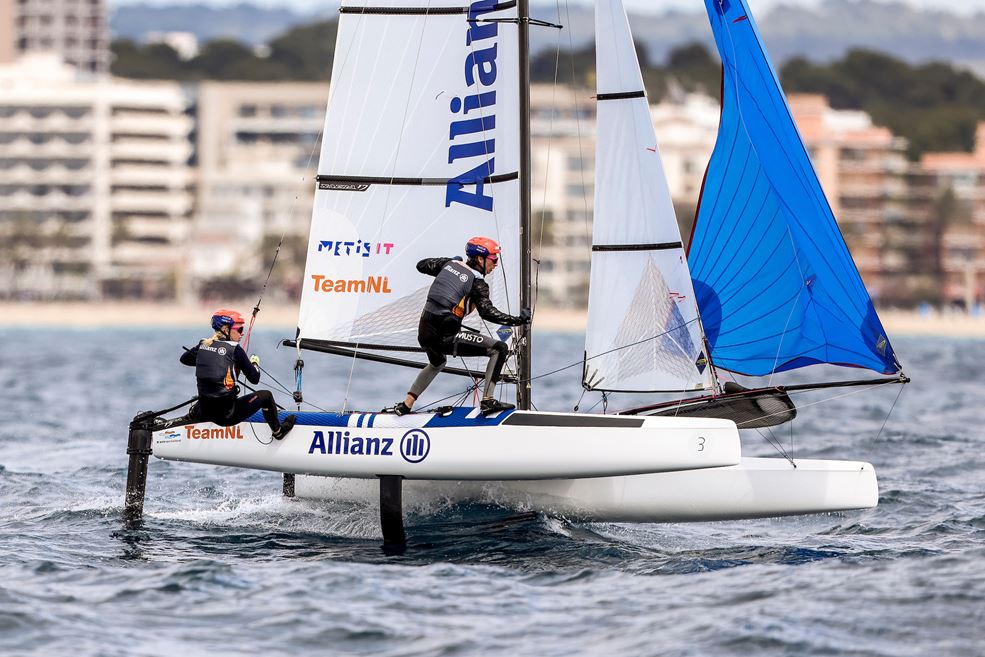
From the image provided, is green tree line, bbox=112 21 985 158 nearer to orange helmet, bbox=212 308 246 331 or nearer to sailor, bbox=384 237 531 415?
sailor, bbox=384 237 531 415

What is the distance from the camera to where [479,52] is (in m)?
13.1

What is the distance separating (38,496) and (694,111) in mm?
101004

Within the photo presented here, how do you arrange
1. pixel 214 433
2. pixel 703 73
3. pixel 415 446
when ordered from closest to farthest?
1. pixel 415 446
2. pixel 214 433
3. pixel 703 73

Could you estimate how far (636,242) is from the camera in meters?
13.0

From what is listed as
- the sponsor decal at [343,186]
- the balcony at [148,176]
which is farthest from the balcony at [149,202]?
the sponsor decal at [343,186]

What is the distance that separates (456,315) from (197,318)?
8157 centimetres

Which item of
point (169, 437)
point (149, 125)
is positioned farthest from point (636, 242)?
point (149, 125)

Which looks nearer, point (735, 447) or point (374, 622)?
point (374, 622)

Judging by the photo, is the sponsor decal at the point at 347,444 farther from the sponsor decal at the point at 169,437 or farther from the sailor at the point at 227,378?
the sponsor decal at the point at 169,437

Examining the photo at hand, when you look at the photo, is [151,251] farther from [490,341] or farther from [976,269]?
[490,341]

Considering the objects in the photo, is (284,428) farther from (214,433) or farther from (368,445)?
(368,445)

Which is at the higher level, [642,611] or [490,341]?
[490,341]

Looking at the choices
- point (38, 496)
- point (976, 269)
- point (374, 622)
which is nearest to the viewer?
point (374, 622)

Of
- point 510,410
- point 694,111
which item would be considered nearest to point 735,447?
point 510,410
